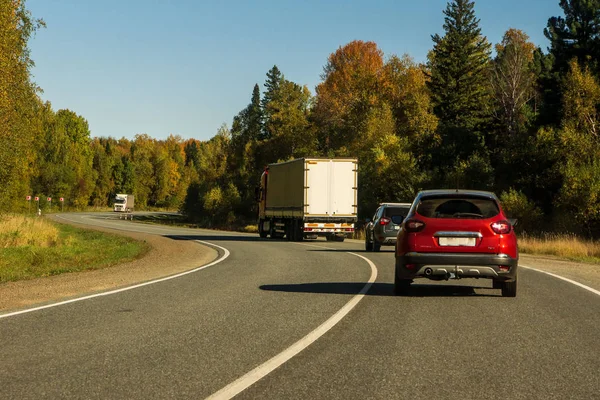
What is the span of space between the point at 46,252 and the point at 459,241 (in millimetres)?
19385

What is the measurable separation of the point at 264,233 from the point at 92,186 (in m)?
92.2

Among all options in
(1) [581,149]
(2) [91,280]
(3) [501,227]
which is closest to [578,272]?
(3) [501,227]

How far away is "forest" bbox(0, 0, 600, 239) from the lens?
39656 mm

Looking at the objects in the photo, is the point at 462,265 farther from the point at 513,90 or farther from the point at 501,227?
the point at 513,90

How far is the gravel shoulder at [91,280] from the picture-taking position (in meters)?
11.7

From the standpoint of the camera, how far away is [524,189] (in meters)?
49.9

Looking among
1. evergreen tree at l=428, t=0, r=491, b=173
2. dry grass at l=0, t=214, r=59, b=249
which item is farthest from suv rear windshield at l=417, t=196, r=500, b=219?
evergreen tree at l=428, t=0, r=491, b=173

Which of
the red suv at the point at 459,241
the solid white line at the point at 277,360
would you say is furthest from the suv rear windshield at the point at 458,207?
the solid white line at the point at 277,360

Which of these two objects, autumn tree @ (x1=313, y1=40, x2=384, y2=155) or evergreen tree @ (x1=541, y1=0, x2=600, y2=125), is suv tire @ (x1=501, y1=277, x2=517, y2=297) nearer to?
evergreen tree @ (x1=541, y1=0, x2=600, y2=125)

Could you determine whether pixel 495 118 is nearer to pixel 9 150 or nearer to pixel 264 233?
pixel 264 233

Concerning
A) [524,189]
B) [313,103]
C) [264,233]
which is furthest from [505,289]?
[313,103]

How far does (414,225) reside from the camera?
11617 mm

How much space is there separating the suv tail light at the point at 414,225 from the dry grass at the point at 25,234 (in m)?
21.7

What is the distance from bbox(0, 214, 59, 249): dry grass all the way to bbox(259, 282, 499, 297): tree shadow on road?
19160 millimetres
